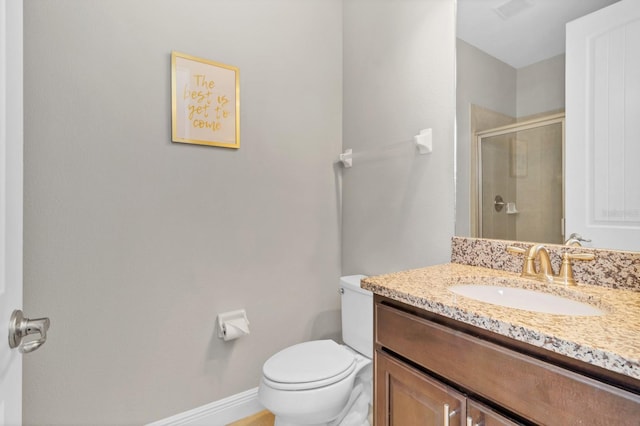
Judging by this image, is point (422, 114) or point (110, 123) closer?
point (110, 123)

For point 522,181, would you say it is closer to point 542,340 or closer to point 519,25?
point 519,25

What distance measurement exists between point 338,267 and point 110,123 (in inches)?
57.6

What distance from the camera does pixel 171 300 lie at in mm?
1437

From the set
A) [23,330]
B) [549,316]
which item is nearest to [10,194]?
[23,330]

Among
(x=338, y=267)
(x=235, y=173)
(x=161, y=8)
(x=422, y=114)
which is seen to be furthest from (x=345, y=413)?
(x=161, y=8)

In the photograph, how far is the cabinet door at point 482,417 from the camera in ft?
2.10

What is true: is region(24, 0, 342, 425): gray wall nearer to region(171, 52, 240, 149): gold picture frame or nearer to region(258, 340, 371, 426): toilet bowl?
region(171, 52, 240, 149): gold picture frame

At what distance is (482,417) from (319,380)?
27.4 inches

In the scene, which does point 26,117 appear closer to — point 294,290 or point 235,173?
point 235,173

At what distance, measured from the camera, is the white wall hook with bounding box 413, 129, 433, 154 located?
1.43m

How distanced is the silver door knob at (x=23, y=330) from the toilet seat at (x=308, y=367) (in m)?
0.83

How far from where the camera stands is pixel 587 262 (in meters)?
0.95

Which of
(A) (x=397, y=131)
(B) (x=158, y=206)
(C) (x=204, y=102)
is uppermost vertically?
(C) (x=204, y=102)

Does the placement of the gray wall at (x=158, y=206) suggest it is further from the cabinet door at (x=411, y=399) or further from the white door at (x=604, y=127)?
the white door at (x=604, y=127)
